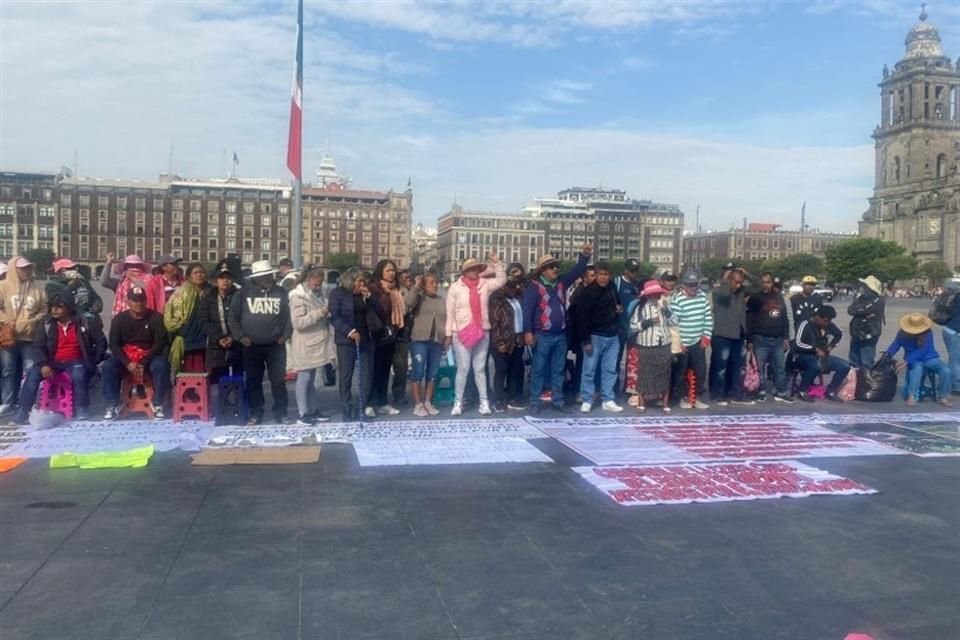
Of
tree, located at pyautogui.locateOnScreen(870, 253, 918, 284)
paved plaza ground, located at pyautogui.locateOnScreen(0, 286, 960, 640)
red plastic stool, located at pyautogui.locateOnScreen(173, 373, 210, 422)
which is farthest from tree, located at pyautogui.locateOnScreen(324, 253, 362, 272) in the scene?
paved plaza ground, located at pyautogui.locateOnScreen(0, 286, 960, 640)

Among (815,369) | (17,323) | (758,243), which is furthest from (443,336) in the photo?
(758,243)

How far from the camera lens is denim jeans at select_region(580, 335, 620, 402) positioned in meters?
9.77

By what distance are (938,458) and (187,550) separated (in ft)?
20.3

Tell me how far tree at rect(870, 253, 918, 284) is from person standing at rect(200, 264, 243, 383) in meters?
88.8

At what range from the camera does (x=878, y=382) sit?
1064cm

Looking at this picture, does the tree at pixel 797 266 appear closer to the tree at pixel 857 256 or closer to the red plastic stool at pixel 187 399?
the tree at pixel 857 256

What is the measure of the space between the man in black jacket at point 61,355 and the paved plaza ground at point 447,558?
2.09 m

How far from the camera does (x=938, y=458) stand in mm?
7480

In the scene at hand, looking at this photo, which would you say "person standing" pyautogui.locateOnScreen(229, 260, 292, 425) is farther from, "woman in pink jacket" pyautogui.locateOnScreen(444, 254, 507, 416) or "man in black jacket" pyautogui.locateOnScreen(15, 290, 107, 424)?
"woman in pink jacket" pyautogui.locateOnScreen(444, 254, 507, 416)

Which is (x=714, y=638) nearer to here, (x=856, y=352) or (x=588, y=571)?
(x=588, y=571)

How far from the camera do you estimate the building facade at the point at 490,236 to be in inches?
5325

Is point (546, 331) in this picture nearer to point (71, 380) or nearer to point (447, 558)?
point (71, 380)

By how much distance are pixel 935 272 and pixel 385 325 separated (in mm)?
100996

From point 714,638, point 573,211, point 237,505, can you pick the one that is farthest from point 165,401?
point 573,211
